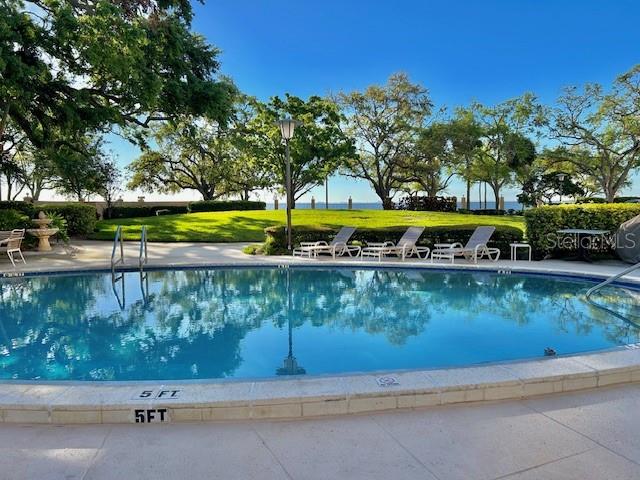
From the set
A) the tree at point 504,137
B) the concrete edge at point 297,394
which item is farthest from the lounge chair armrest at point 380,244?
the tree at point 504,137

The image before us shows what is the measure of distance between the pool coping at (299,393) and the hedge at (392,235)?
337 inches

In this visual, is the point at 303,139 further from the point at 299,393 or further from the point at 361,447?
the point at 361,447

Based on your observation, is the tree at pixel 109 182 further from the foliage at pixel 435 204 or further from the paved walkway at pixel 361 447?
the paved walkway at pixel 361 447

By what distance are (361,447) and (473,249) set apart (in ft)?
30.0

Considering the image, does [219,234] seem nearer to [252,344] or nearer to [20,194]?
[252,344]

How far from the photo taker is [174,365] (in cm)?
468

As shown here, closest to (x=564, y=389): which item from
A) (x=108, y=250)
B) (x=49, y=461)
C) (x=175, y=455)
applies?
(x=175, y=455)

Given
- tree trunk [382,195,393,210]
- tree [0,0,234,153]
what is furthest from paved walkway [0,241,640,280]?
tree trunk [382,195,393,210]

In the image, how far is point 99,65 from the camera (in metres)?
10.7

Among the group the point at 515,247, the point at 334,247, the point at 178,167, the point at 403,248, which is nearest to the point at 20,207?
the point at 334,247

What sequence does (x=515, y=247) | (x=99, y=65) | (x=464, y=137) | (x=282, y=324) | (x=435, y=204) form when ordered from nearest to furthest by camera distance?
(x=282, y=324) → (x=99, y=65) → (x=515, y=247) → (x=435, y=204) → (x=464, y=137)

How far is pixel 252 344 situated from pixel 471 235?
→ 8383mm

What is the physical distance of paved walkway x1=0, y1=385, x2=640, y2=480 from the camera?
2.39m

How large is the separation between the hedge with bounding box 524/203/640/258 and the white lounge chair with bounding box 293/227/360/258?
462 centimetres
